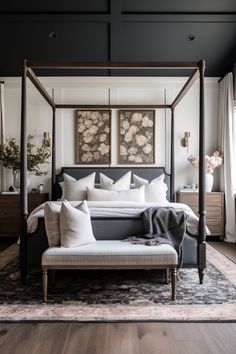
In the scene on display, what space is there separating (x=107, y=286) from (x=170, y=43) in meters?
3.95

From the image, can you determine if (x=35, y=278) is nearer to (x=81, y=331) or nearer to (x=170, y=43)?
(x=81, y=331)

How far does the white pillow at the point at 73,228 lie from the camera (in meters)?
3.16

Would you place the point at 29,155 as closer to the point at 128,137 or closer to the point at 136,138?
the point at 128,137

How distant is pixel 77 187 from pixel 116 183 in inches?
26.0

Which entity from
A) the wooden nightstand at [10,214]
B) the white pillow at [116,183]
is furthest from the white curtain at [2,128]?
the white pillow at [116,183]

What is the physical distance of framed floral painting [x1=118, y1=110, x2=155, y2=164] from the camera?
20.4 feet

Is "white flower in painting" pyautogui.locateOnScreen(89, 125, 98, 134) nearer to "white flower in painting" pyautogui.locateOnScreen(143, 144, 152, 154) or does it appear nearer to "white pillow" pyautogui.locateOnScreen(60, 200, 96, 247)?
"white flower in painting" pyautogui.locateOnScreen(143, 144, 152, 154)

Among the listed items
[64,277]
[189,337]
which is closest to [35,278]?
[64,277]

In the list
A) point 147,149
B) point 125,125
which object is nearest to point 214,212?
point 147,149

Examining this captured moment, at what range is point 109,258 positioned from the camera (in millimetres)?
3014

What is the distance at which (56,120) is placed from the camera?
621 cm

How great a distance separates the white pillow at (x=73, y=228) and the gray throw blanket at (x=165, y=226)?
47 centimetres

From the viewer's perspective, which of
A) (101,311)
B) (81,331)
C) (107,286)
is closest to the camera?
(81,331)

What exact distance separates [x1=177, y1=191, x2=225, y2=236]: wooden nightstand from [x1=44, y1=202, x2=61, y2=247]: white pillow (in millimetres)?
2935
